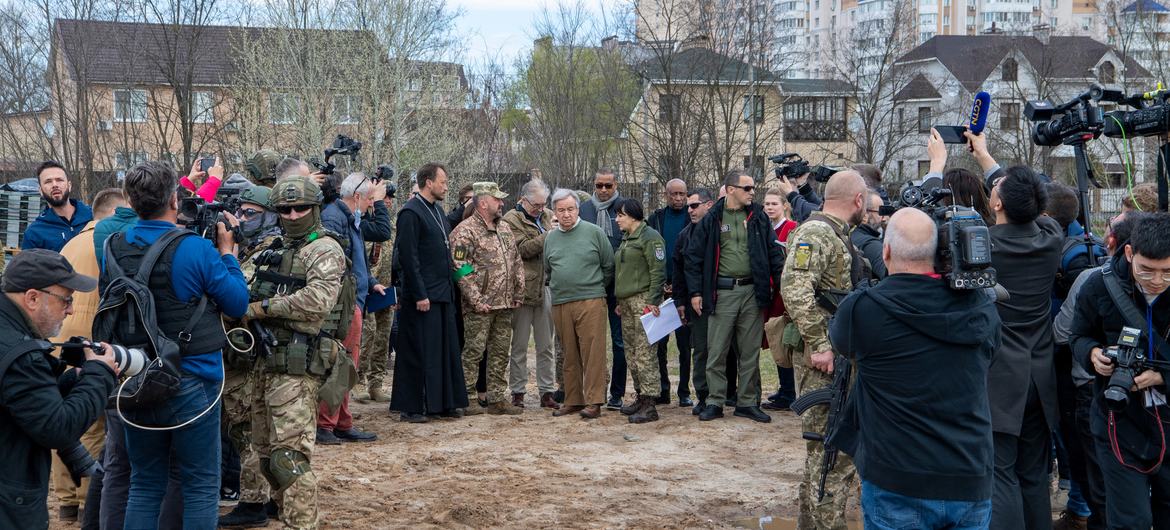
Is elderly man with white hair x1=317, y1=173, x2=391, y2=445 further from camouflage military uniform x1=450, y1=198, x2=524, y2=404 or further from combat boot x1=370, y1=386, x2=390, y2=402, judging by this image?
combat boot x1=370, y1=386, x2=390, y2=402

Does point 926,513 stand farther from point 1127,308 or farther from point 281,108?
point 281,108

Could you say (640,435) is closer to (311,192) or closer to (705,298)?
(705,298)

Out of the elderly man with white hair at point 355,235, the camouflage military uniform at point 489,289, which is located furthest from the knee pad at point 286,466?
the camouflage military uniform at point 489,289

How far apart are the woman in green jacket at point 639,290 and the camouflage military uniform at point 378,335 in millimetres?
2501

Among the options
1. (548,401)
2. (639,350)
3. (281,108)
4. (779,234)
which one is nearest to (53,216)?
(548,401)

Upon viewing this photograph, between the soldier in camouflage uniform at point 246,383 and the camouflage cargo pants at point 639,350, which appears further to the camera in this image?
the camouflage cargo pants at point 639,350

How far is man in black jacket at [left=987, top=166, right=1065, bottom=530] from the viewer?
478 centimetres

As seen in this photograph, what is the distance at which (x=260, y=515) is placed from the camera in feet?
19.0

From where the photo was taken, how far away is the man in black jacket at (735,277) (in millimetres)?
8406

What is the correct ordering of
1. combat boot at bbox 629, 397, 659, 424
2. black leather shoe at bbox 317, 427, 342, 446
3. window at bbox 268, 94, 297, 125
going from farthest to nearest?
window at bbox 268, 94, 297, 125, combat boot at bbox 629, 397, 659, 424, black leather shoe at bbox 317, 427, 342, 446

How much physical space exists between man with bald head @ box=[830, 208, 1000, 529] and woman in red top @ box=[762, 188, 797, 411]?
4530 millimetres

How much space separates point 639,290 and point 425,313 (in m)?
2.00

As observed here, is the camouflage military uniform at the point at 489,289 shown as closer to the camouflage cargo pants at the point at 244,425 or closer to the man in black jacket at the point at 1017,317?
the camouflage cargo pants at the point at 244,425

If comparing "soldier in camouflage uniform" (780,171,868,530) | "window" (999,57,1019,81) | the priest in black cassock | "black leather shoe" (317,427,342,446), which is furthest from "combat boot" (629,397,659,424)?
"window" (999,57,1019,81)
